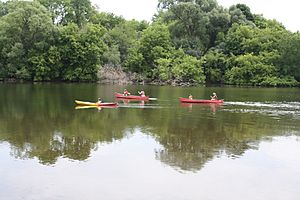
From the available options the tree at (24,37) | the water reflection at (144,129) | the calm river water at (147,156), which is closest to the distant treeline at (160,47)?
the tree at (24,37)

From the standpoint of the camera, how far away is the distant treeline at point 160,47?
7400cm

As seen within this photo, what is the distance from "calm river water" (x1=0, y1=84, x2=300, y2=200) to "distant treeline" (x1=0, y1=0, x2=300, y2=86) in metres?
46.1

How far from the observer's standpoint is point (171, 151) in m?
18.4

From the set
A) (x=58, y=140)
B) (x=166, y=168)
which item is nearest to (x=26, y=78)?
(x=58, y=140)

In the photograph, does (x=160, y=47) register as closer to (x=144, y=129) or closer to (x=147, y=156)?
(x=144, y=129)

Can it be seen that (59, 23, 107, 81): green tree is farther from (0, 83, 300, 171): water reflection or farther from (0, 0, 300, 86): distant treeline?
(0, 83, 300, 171): water reflection

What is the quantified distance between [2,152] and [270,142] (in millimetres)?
12775

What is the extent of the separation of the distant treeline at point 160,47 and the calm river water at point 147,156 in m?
46.1

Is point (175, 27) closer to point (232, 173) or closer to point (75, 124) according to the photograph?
point (75, 124)

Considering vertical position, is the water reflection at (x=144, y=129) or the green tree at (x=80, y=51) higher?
the green tree at (x=80, y=51)

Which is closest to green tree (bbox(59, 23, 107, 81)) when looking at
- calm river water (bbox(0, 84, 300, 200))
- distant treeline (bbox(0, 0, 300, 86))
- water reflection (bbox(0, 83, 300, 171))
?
distant treeline (bbox(0, 0, 300, 86))

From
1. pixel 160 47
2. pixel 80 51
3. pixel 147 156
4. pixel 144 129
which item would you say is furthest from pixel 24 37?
Answer: pixel 147 156

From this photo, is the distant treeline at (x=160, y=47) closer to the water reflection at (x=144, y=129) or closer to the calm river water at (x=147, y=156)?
the water reflection at (x=144, y=129)

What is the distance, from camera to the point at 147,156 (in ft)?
57.3
